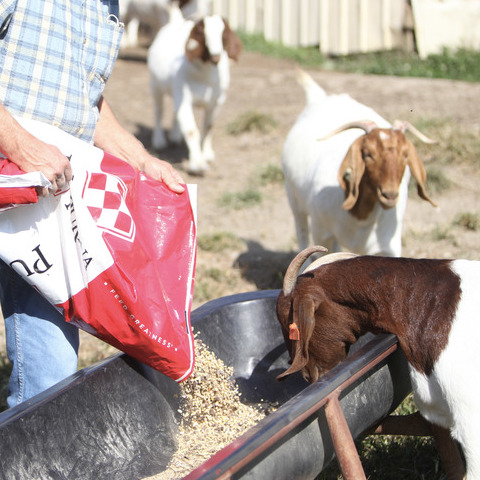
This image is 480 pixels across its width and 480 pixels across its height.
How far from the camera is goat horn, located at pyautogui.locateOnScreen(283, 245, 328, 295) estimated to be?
2662mm

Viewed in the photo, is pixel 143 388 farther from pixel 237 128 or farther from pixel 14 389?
pixel 237 128

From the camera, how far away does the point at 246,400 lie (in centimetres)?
344

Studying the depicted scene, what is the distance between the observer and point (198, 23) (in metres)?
7.80

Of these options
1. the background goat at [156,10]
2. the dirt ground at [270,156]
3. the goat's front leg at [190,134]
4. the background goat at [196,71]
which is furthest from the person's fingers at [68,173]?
the background goat at [156,10]

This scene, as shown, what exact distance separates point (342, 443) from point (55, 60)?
1.53 meters

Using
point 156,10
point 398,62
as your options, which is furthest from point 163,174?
point 156,10

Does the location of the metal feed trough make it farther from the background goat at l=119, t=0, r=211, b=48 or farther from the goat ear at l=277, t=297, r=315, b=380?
the background goat at l=119, t=0, r=211, b=48

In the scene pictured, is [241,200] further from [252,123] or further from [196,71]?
[252,123]

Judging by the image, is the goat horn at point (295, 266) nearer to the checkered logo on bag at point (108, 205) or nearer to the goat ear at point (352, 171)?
the checkered logo on bag at point (108, 205)

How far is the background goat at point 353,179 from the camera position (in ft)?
14.6

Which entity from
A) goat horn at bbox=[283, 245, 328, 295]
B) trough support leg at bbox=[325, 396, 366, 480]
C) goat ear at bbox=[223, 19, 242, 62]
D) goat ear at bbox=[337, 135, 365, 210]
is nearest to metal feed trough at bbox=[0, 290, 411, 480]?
trough support leg at bbox=[325, 396, 366, 480]

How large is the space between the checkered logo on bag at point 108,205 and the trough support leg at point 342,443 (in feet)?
2.76

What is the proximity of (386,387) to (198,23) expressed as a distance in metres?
5.76

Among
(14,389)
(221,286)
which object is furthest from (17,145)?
(221,286)
